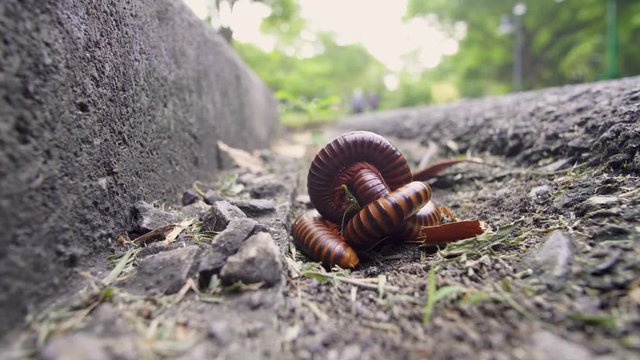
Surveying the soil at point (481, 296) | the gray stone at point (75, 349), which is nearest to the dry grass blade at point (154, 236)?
the soil at point (481, 296)

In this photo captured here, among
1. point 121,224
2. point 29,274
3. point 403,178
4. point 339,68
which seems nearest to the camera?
point 29,274

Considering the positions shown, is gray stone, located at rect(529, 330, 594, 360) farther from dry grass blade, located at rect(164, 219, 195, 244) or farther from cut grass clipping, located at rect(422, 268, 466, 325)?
dry grass blade, located at rect(164, 219, 195, 244)

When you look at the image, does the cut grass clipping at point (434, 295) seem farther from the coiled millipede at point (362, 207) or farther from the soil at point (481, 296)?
the coiled millipede at point (362, 207)

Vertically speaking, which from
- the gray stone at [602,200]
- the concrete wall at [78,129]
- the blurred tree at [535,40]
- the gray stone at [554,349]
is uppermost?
the blurred tree at [535,40]

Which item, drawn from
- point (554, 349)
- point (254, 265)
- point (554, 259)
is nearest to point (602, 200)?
point (554, 259)

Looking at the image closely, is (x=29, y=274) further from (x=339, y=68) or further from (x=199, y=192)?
(x=339, y=68)

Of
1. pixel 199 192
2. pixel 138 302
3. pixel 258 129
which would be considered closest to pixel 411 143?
pixel 258 129
